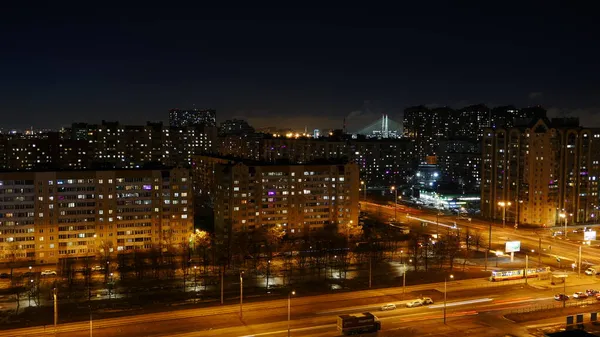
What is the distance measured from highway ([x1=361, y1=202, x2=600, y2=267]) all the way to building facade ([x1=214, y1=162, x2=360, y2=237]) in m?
10.1

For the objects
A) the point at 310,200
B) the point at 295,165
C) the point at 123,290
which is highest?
the point at 295,165

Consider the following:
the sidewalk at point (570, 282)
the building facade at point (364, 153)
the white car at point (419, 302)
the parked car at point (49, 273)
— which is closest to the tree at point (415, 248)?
the sidewalk at point (570, 282)

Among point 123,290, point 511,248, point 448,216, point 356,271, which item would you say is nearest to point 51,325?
point 123,290

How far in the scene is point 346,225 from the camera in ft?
187

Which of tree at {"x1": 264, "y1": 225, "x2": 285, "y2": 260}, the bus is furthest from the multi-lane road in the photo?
tree at {"x1": 264, "y1": 225, "x2": 285, "y2": 260}

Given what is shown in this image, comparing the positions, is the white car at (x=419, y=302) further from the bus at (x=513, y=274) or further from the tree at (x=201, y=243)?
the tree at (x=201, y=243)

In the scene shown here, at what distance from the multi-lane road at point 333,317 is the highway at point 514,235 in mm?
11184

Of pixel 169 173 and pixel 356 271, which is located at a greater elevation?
pixel 169 173

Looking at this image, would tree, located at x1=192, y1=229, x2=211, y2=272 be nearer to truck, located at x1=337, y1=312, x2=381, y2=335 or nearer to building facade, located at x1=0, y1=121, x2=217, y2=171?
truck, located at x1=337, y1=312, x2=381, y2=335

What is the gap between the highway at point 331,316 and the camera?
A: 28.3 metres

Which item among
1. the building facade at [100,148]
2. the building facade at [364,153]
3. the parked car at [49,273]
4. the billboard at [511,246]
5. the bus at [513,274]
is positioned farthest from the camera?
the building facade at [100,148]

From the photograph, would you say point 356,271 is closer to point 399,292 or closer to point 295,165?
point 399,292

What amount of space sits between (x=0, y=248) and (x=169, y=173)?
551 inches

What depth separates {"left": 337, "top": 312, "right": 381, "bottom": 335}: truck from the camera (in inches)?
1071
